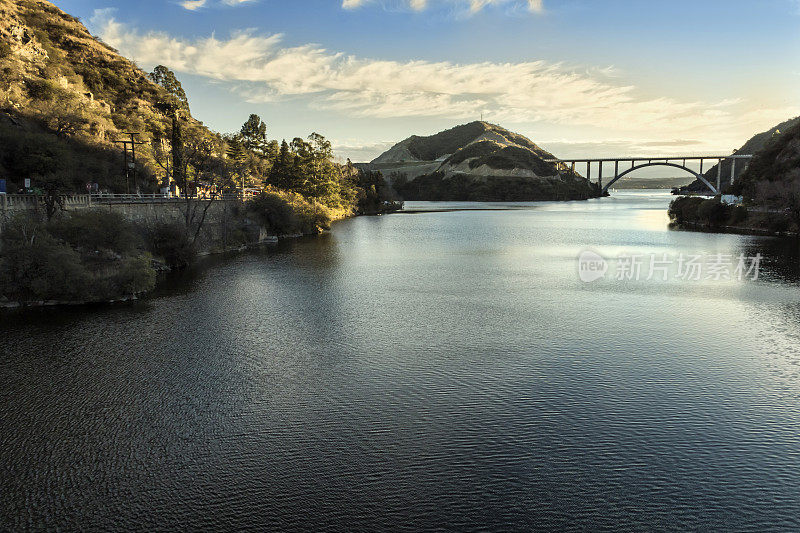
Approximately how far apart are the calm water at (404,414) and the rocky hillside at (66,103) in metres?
34.7

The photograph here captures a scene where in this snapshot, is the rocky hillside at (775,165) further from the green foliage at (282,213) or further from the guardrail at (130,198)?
the guardrail at (130,198)

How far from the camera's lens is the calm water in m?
11.1

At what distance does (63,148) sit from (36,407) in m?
49.2

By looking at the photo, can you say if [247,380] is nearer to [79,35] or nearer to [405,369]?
[405,369]

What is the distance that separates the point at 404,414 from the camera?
1539 cm

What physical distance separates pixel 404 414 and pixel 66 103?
71.9 metres

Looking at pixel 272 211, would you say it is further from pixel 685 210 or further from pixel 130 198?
pixel 685 210

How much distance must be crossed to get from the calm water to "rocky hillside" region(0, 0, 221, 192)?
3470 centimetres

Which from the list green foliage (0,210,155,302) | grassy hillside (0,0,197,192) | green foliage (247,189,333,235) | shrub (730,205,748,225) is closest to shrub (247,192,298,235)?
green foliage (247,189,333,235)

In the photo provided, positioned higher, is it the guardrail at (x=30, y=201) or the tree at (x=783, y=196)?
the tree at (x=783, y=196)

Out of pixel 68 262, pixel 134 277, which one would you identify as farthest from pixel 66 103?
pixel 68 262

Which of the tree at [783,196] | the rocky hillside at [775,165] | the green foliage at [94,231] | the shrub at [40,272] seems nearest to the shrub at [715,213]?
the tree at [783,196]

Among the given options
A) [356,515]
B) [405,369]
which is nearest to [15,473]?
[356,515]

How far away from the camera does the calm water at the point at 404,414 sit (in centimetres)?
1105
